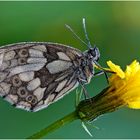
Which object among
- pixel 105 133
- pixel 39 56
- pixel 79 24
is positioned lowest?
pixel 105 133

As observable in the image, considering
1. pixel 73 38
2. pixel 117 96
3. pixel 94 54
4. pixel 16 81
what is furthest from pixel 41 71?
pixel 73 38

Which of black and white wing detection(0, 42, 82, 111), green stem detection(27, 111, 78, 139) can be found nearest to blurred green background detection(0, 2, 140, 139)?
black and white wing detection(0, 42, 82, 111)

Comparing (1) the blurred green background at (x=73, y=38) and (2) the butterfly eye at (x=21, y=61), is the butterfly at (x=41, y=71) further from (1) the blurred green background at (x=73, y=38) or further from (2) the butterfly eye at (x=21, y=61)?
(1) the blurred green background at (x=73, y=38)

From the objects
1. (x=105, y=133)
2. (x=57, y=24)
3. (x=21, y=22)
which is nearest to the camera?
(x=105, y=133)

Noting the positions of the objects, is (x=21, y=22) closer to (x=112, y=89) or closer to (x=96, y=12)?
(x=96, y=12)

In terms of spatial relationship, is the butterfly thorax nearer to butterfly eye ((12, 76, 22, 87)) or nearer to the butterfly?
the butterfly

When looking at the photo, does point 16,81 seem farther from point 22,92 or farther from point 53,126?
point 53,126

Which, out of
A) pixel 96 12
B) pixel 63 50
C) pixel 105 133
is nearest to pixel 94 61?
pixel 63 50
